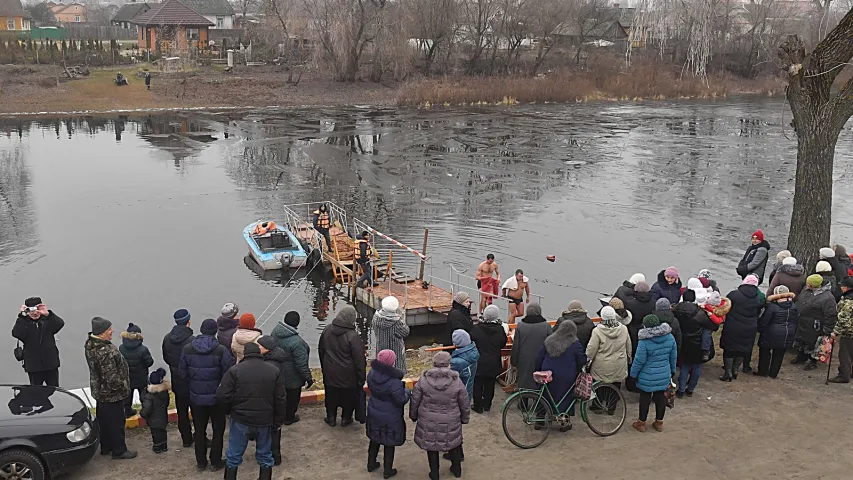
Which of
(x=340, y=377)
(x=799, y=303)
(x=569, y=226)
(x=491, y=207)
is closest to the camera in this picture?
(x=340, y=377)

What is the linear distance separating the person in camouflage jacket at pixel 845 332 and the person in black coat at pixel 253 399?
7.10 meters

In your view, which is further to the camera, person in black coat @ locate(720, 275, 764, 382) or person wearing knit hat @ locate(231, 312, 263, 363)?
person in black coat @ locate(720, 275, 764, 382)

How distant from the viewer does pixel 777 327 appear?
33.5ft

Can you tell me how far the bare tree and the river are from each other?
381 cm

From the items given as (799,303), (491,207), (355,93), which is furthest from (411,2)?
(799,303)

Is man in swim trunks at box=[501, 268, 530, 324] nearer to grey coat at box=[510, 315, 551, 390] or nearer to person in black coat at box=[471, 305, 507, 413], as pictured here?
person in black coat at box=[471, 305, 507, 413]

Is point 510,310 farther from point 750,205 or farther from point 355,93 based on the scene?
point 355,93

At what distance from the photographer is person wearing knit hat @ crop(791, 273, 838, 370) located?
10.5 meters

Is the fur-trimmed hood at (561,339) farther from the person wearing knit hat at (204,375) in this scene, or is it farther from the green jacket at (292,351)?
the person wearing knit hat at (204,375)

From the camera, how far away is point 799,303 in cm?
1082

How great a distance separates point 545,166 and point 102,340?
29.2 meters

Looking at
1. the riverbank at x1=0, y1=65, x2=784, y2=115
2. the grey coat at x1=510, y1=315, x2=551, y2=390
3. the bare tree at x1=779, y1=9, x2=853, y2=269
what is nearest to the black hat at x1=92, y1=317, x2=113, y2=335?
the grey coat at x1=510, y1=315, x2=551, y2=390

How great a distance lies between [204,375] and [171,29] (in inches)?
2877

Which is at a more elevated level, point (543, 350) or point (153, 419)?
point (543, 350)
